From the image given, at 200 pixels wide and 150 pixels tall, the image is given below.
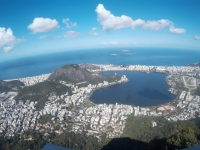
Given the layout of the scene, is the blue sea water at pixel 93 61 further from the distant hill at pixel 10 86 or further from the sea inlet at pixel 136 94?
the sea inlet at pixel 136 94

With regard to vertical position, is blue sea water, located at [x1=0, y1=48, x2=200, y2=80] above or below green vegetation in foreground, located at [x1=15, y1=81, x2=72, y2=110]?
above

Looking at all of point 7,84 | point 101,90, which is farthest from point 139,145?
point 7,84

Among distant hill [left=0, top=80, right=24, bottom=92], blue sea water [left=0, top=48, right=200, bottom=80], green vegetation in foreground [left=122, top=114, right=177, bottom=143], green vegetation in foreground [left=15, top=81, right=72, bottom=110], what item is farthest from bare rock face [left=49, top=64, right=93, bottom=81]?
blue sea water [left=0, top=48, right=200, bottom=80]

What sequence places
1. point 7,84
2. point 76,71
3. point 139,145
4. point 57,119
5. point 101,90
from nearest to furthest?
point 139,145 < point 57,119 < point 101,90 < point 7,84 < point 76,71

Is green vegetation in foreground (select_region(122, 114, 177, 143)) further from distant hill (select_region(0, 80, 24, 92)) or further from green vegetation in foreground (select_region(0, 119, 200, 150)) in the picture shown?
distant hill (select_region(0, 80, 24, 92))

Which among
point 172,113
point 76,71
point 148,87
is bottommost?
point 172,113

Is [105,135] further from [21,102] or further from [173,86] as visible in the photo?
[173,86]

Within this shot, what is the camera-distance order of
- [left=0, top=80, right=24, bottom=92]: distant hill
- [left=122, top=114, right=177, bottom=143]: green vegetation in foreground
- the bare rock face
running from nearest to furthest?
1. [left=122, top=114, right=177, bottom=143]: green vegetation in foreground
2. [left=0, top=80, right=24, bottom=92]: distant hill
3. the bare rock face
